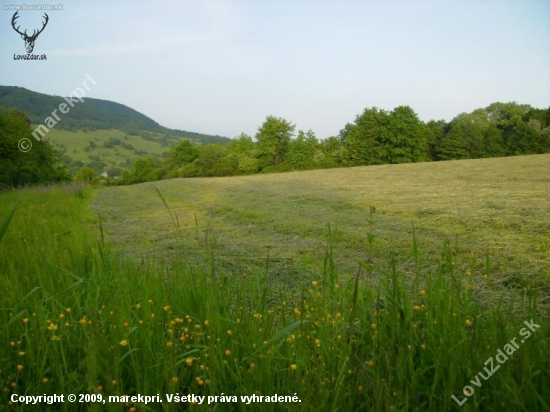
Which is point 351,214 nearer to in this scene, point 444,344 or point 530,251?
point 530,251

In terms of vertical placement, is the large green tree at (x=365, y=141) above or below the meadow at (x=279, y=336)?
above

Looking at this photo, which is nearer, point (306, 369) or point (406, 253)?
point (306, 369)

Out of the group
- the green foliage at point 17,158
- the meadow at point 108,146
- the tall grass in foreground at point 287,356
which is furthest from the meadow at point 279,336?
the green foliage at point 17,158

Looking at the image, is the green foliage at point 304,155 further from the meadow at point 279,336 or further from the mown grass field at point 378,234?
the meadow at point 279,336

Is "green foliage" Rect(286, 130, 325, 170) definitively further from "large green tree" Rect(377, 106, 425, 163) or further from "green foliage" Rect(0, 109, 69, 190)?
"green foliage" Rect(0, 109, 69, 190)

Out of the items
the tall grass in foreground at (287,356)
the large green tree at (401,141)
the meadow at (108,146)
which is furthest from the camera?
the large green tree at (401,141)

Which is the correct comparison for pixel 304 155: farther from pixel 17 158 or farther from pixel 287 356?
pixel 287 356

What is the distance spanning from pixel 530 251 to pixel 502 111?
222 ft

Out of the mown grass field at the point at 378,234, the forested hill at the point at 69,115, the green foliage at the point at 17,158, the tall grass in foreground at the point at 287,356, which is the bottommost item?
the mown grass field at the point at 378,234

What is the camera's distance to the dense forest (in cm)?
4335

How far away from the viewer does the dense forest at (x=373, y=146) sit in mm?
43353

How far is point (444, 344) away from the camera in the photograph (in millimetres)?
1640

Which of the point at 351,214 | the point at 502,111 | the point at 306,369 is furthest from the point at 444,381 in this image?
the point at 502,111

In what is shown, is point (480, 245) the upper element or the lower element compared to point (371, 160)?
lower
